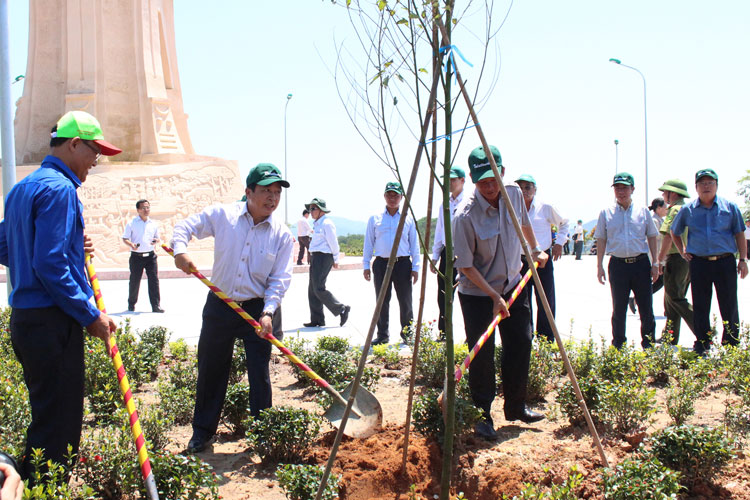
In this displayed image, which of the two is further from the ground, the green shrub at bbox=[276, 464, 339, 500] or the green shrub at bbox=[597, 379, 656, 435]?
the green shrub at bbox=[597, 379, 656, 435]

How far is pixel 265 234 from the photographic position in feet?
14.3

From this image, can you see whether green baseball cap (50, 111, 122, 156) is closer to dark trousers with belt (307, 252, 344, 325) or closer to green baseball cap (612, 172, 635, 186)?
green baseball cap (612, 172, 635, 186)

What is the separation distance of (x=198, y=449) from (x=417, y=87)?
2779mm

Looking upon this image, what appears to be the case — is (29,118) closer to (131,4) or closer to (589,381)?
(131,4)

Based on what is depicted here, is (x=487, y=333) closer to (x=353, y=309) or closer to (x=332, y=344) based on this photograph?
(x=332, y=344)

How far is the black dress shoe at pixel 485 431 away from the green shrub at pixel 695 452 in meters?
1.11

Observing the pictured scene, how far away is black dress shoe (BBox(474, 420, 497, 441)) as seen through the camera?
4.37 m

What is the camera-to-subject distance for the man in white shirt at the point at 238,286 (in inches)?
169

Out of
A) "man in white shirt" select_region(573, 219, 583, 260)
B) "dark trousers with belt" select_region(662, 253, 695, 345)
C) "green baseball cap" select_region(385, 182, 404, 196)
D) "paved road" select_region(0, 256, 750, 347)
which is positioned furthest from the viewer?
"man in white shirt" select_region(573, 219, 583, 260)

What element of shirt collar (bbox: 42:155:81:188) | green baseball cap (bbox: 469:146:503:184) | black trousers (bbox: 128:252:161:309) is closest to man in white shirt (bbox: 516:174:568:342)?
green baseball cap (bbox: 469:146:503:184)

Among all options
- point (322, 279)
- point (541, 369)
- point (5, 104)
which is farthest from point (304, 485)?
point (322, 279)

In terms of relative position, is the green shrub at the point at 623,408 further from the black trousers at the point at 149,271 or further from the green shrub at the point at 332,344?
the black trousers at the point at 149,271

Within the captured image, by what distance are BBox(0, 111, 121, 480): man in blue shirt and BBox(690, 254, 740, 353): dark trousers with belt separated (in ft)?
19.3

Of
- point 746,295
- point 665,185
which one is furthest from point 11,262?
point 746,295
